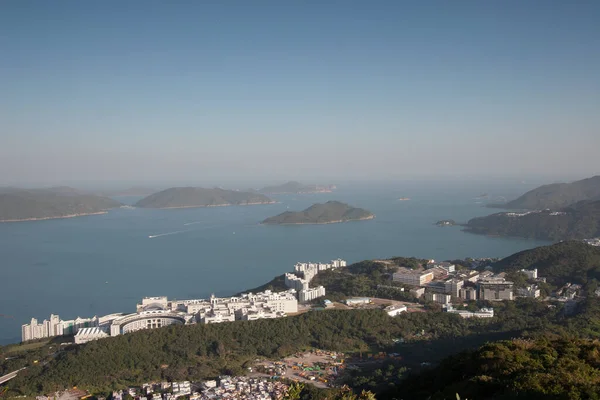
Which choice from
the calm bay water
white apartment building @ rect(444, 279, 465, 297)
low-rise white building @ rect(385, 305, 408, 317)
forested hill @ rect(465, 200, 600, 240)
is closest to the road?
the calm bay water

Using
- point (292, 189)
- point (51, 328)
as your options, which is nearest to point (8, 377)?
point (51, 328)

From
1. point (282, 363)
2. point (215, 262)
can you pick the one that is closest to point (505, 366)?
point (282, 363)

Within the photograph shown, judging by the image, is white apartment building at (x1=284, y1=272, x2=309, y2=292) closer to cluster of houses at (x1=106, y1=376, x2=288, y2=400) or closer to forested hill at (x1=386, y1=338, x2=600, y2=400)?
cluster of houses at (x1=106, y1=376, x2=288, y2=400)

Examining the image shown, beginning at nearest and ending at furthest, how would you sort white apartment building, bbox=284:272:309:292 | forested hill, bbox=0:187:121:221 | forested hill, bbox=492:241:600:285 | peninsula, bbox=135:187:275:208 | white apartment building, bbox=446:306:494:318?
white apartment building, bbox=446:306:494:318, white apartment building, bbox=284:272:309:292, forested hill, bbox=492:241:600:285, forested hill, bbox=0:187:121:221, peninsula, bbox=135:187:275:208

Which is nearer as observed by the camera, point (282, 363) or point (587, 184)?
point (282, 363)

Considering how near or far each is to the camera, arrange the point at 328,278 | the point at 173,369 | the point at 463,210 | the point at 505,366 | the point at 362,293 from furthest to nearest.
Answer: the point at 463,210, the point at 328,278, the point at 362,293, the point at 173,369, the point at 505,366

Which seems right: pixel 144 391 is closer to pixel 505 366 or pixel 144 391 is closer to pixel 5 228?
pixel 505 366
